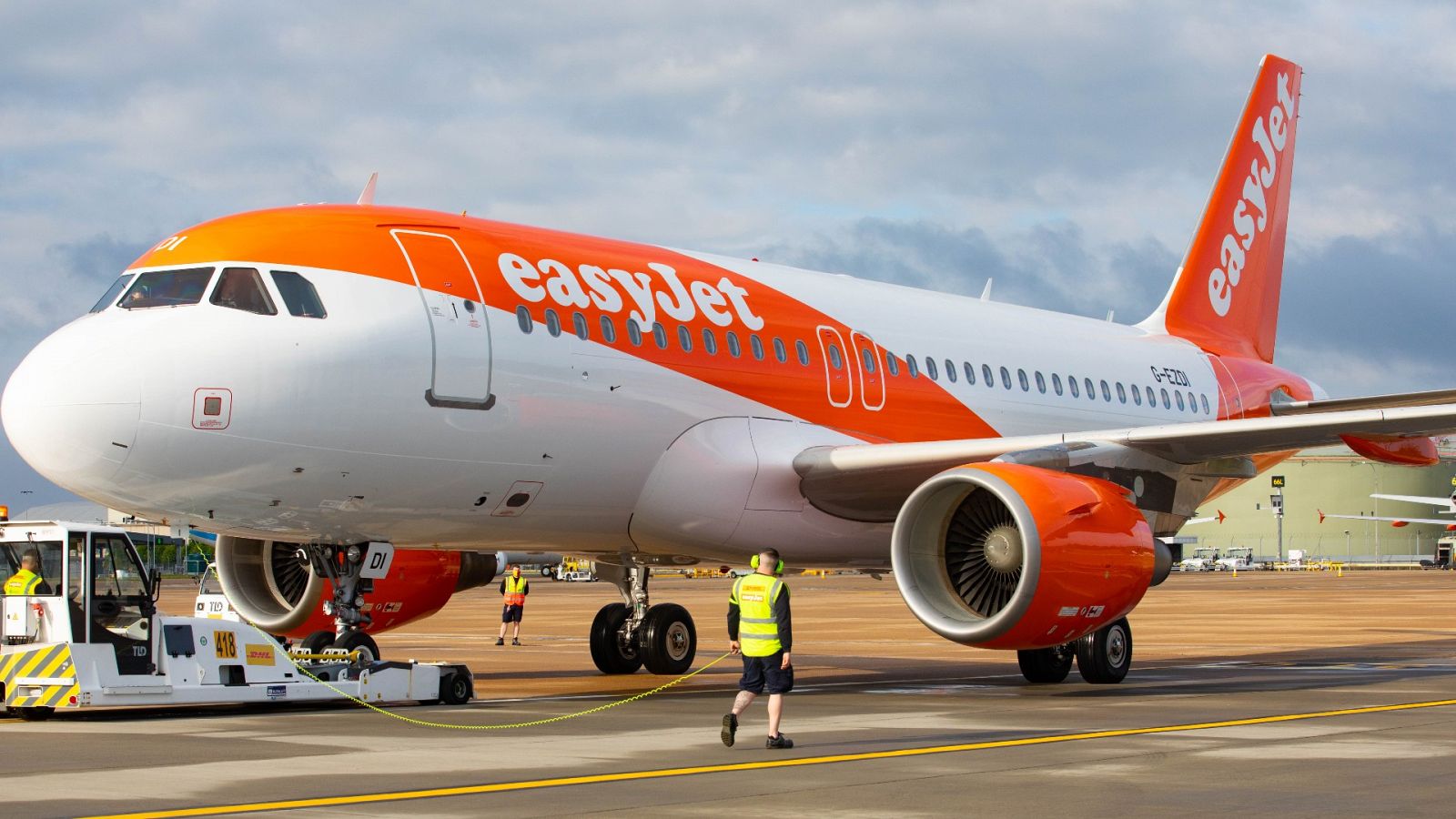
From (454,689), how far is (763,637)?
467 centimetres

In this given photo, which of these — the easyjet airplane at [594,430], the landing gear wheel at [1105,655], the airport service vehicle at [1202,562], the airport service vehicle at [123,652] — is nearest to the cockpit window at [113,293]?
the easyjet airplane at [594,430]

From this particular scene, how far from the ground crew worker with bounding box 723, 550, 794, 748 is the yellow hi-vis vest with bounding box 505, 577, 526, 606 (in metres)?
17.3

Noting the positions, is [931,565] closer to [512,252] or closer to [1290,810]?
[512,252]

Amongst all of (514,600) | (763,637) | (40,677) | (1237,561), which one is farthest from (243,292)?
(1237,561)

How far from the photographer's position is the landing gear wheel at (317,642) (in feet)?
51.5

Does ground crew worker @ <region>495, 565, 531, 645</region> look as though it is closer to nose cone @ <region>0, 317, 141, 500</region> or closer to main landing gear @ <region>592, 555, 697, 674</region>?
main landing gear @ <region>592, 555, 697, 674</region>

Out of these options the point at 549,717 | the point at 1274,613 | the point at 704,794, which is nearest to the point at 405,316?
the point at 549,717

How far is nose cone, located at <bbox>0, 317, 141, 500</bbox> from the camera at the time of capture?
41.6 ft

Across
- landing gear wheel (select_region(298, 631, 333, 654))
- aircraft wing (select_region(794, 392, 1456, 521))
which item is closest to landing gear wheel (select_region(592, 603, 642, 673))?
aircraft wing (select_region(794, 392, 1456, 521))

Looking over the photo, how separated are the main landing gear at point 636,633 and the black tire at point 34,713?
24.7 ft

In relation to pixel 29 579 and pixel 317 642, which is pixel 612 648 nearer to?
pixel 317 642

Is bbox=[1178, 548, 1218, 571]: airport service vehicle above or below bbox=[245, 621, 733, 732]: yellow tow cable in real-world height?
above

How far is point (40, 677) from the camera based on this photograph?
13688 mm

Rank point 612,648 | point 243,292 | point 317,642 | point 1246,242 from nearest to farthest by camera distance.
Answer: point 243,292, point 317,642, point 612,648, point 1246,242
